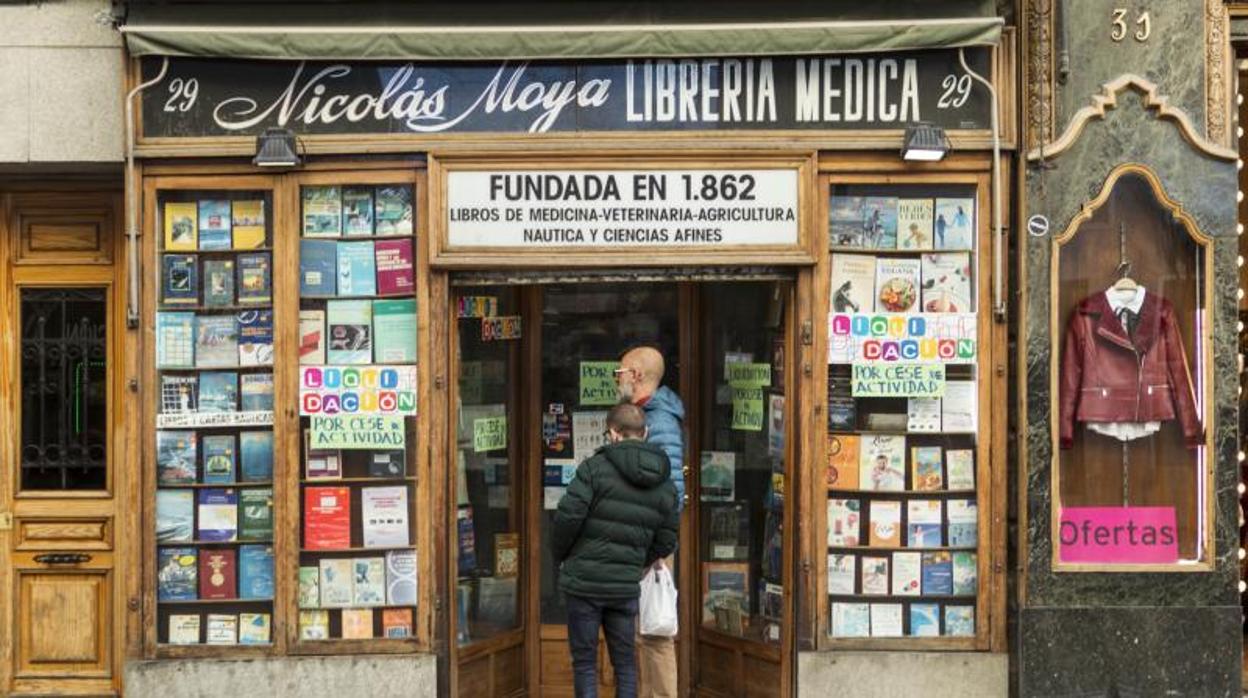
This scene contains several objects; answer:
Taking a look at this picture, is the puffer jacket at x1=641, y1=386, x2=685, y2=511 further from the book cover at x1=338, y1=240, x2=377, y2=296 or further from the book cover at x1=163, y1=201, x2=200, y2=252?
the book cover at x1=163, y1=201, x2=200, y2=252

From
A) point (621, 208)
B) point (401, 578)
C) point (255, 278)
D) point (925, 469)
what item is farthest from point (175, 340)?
point (925, 469)

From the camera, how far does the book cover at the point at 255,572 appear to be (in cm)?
866

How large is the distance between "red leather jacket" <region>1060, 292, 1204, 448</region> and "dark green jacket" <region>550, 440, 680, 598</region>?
2498 millimetres

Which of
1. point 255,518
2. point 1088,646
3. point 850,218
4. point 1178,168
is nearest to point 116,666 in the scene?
point 255,518

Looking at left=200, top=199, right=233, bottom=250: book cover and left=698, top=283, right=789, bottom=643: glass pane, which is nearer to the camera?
left=200, top=199, right=233, bottom=250: book cover

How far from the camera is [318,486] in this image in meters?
8.67

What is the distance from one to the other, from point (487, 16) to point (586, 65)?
593mm

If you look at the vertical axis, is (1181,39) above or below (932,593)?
above

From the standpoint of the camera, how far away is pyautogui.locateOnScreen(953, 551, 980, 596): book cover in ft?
28.5

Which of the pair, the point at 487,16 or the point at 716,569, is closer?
the point at 487,16

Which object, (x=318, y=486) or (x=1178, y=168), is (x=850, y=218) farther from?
(x=318, y=486)

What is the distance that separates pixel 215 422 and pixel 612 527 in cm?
248

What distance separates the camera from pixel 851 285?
8672 mm

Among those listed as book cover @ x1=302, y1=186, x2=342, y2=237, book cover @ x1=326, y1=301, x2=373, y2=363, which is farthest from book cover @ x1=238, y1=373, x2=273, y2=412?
book cover @ x1=302, y1=186, x2=342, y2=237
